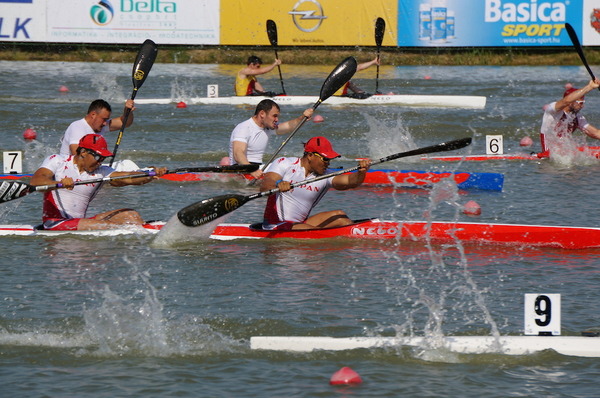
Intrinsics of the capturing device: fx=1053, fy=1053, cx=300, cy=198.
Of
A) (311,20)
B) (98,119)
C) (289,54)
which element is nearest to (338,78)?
(98,119)

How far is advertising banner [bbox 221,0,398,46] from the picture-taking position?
32.1 meters

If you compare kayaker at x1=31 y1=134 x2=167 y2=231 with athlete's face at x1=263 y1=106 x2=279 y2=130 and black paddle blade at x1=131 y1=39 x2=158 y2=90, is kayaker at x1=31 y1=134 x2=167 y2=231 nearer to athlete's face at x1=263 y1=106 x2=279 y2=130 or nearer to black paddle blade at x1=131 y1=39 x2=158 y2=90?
athlete's face at x1=263 y1=106 x2=279 y2=130

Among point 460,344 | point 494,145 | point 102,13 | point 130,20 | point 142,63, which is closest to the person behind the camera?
point 460,344

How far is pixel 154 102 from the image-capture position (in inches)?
986

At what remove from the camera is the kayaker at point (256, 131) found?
14.2 m

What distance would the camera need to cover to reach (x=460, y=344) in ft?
→ 26.5

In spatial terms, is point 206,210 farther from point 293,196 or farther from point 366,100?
point 366,100

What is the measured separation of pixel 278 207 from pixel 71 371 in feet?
14.1

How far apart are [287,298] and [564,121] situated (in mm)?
8293

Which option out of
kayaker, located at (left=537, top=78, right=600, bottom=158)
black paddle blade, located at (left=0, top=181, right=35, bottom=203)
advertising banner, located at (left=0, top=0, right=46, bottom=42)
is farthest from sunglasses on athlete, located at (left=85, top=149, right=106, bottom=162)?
advertising banner, located at (left=0, top=0, right=46, bottom=42)

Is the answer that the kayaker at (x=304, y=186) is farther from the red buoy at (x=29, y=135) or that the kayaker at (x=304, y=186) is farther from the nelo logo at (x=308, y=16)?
the nelo logo at (x=308, y=16)

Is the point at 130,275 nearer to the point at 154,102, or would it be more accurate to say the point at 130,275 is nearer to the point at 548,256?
the point at 548,256

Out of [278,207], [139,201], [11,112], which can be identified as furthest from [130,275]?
[11,112]

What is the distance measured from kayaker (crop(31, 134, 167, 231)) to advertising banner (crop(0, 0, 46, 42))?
71.4 ft
